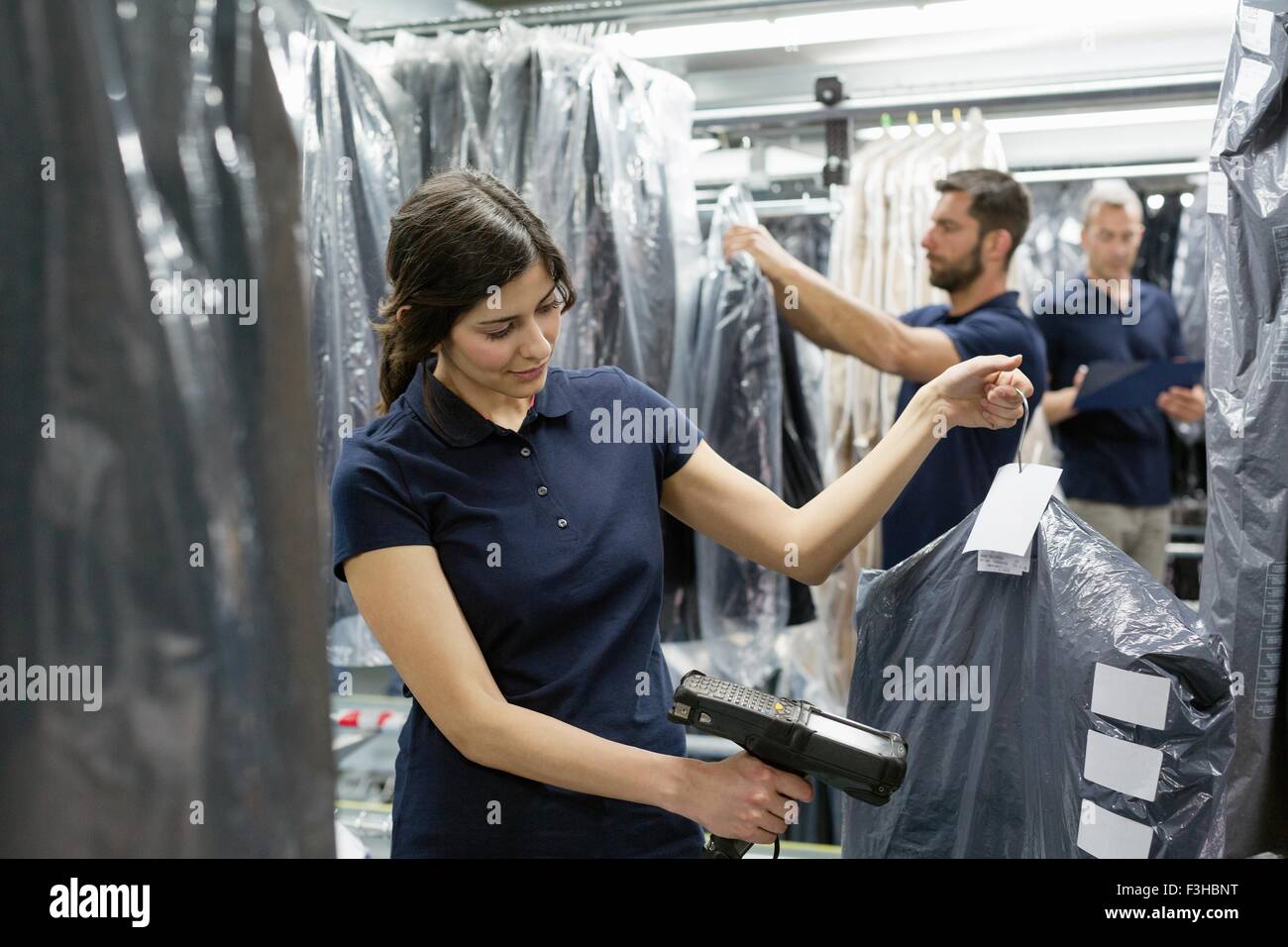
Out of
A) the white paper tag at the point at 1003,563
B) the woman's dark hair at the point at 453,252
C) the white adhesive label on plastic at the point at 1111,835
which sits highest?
the woman's dark hair at the point at 453,252

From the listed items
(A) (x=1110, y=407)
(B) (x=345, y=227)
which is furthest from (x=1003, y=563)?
(A) (x=1110, y=407)

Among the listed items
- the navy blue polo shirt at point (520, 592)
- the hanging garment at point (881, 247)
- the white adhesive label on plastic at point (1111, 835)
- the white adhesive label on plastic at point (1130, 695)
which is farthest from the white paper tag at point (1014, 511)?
the hanging garment at point (881, 247)

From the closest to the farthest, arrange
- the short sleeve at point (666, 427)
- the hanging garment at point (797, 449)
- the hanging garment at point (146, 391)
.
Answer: the hanging garment at point (146, 391) < the short sleeve at point (666, 427) < the hanging garment at point (797, 449)

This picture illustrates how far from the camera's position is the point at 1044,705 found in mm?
1318

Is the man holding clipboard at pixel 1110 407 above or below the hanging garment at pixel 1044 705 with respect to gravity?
above

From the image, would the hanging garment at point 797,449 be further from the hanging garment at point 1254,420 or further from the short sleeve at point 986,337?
the hanging garment at point 1254,420

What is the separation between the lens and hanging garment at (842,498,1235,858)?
1.15 m

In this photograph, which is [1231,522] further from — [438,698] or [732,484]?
[438,698]

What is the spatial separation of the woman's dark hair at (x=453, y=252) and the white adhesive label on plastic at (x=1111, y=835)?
0.89 m

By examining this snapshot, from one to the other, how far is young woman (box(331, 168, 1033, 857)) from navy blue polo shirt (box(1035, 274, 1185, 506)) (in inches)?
86.1

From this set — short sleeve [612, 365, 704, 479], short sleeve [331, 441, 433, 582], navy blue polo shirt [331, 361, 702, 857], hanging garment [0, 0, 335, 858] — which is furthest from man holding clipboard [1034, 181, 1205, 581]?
hanging garment [0, 0, 335, 858]

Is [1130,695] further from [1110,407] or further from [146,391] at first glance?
[1110,407]

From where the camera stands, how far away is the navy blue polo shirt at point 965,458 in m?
2.31
